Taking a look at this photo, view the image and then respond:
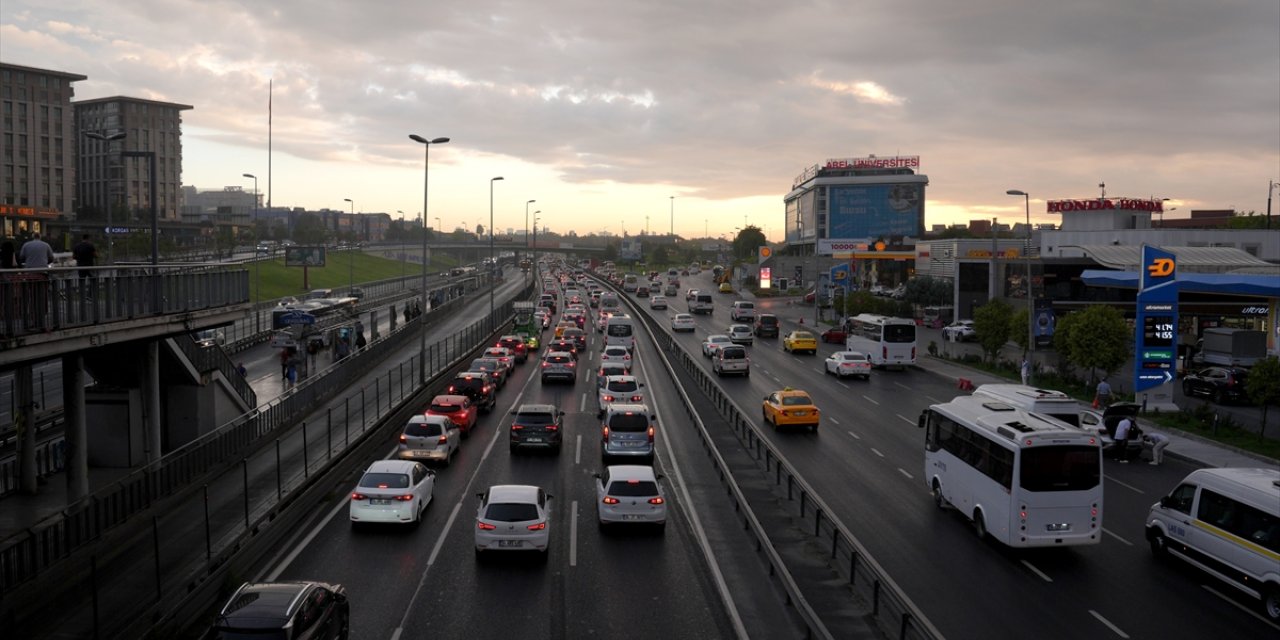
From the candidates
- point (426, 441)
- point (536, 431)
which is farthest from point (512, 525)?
point (536, 431)

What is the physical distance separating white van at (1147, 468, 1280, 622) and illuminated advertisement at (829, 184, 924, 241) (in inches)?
6230

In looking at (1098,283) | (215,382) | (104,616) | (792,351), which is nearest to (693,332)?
(792,351)

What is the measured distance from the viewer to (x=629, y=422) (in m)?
25.3

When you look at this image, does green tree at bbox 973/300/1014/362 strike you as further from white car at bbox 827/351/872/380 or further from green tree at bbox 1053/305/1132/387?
green tree at bbox 1053/305/1132/387

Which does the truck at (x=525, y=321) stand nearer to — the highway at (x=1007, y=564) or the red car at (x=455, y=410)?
the red car at (x=455, y=410)

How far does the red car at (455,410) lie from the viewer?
98.1 feet

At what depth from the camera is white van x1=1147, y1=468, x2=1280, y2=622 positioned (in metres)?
14.6

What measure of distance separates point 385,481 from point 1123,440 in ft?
68.1

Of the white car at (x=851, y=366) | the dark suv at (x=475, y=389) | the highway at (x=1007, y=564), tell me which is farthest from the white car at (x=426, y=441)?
the white car at (x=851, y=366)

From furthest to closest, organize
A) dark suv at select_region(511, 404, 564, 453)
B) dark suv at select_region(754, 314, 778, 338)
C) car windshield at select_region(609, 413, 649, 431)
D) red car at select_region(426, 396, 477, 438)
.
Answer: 1. dark suv at select_region(754, 314, 778, 338)
2. red car at select_region(426, 396, 477, 438)
3. dark suv at select_region(511, 404, 564, 453)
4. car windshield at select_region(609, 413, 649, 431)

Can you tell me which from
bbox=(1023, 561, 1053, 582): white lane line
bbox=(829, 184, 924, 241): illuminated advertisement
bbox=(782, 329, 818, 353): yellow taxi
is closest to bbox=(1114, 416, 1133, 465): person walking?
bbox=(1023, 561, 1053, 582): white lane line

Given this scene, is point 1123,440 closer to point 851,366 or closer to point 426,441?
point 851,366

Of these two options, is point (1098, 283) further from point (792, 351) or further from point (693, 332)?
point (693, 332)

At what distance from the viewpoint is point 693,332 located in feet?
236
